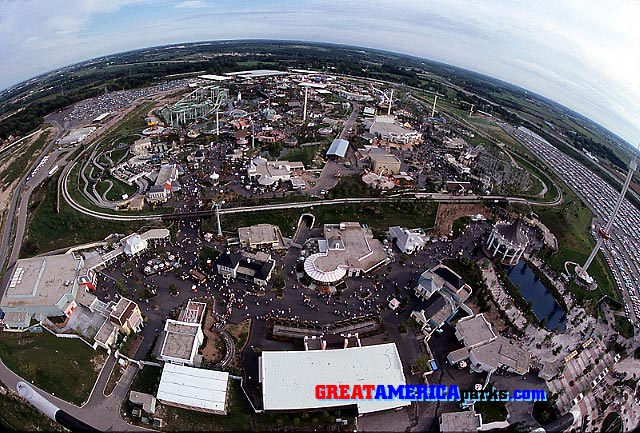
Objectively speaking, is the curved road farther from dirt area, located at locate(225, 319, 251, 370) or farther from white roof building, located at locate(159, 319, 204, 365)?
dirt area, located at locate(225, 319, 251, 370)

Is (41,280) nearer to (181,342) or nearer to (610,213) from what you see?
(181,342)

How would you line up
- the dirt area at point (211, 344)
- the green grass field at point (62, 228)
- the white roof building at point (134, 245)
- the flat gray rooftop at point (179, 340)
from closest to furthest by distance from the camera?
the flat gray rooftop at point (179, 340), the dirt area at point (211, 344), the white roof building at point (134, 245), the green grass field at point (62, 228)

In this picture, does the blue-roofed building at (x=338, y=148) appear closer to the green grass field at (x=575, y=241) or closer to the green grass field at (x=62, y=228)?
the green grass field at (x=62, y=228)

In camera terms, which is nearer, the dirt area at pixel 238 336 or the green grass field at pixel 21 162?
the dirt area at pixel 238 336

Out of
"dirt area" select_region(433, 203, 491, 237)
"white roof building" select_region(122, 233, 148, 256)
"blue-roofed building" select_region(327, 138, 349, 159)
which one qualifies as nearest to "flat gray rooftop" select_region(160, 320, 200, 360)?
"white roof building" select_region(122, 233, 148, 256)

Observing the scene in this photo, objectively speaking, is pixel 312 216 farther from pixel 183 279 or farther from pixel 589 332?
pixel 589 332

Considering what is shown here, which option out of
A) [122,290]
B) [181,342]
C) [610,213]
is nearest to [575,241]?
[610,213]

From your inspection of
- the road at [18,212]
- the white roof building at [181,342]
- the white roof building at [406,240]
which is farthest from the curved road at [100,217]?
the white roof building at [406,240]
